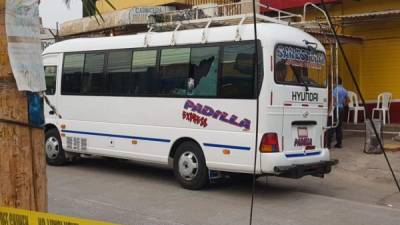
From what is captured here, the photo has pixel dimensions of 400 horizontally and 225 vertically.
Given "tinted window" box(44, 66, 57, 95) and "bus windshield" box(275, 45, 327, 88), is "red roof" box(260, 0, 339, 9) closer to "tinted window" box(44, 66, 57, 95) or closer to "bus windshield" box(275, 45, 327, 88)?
"bus windshield" box(275, 45, 327, 88)

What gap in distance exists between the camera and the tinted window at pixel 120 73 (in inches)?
406

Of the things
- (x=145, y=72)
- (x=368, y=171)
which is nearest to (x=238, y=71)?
(x=145, y=72)

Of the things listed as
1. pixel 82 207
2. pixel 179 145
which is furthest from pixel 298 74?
pixel 82 207

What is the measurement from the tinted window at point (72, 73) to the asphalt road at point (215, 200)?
158 centimetres

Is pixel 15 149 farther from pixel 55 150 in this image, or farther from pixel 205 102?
pixel 55 150

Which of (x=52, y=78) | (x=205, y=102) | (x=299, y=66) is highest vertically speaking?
(x=299, y=66)

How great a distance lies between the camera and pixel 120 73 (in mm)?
10492

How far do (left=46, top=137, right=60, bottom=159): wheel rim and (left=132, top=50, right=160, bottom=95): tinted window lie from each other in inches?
97.5

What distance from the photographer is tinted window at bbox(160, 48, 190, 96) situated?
9406 mm

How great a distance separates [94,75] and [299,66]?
3975mm

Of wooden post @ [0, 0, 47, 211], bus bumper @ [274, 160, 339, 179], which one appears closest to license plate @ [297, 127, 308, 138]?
bus bumper @ [274, 160, 339, 179]

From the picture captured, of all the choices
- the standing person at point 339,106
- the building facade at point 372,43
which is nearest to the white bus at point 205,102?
the standing person at point 339,106

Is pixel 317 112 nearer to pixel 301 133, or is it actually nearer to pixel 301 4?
pixel 301 133

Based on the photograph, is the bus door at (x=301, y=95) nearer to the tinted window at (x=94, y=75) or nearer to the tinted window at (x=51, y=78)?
the tinted window at (x=94, y=75)
